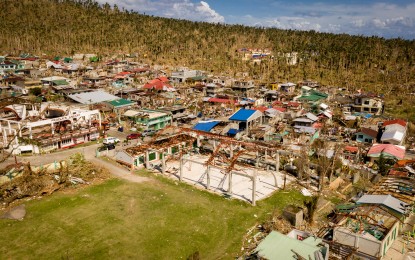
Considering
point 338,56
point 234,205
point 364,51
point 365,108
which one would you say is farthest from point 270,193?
point 364,51

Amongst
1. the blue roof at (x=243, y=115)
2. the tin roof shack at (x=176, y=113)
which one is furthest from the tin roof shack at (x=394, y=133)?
the tin roof shack at (x=176, y=113)

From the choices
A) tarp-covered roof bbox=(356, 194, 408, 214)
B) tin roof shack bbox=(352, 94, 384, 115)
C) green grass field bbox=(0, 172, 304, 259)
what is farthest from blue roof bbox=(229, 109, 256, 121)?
tin roof shack bbox=(352, 94, 384, 115)

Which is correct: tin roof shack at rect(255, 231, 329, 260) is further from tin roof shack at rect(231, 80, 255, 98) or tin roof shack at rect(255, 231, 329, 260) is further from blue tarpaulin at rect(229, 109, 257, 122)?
tin roof shack at rect(231, 80, 255, 98)

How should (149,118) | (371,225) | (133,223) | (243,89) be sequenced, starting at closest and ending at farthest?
1. (371,225)
2. (133,223)
3. (149,118)
4. (243,89)

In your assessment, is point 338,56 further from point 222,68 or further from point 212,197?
point 212,197

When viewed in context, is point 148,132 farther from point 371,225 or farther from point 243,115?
point 371,225

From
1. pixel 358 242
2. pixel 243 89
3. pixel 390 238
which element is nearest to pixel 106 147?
pixel 358 242
